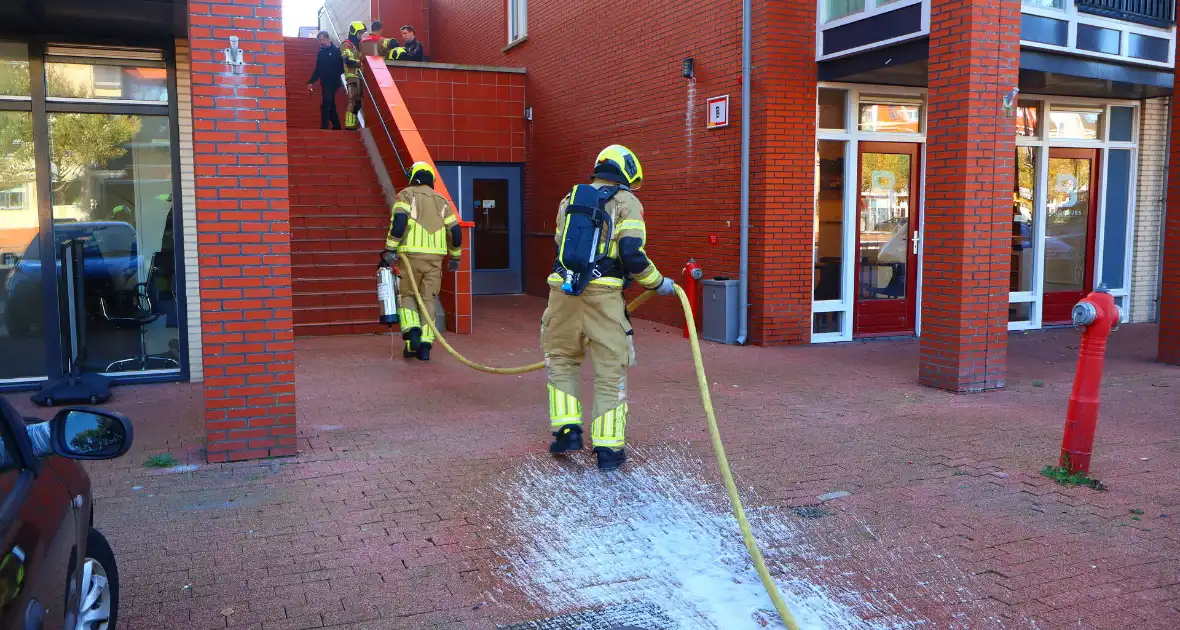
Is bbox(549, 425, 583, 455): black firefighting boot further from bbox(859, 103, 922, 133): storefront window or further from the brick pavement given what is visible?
bbox(859, 103, 922, 133): storefront window

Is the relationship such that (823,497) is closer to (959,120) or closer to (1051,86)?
(959,120)

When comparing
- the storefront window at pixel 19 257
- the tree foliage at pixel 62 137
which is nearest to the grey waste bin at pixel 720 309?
the tree foliage at pixel 62 137

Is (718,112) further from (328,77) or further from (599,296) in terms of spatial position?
(328,77)

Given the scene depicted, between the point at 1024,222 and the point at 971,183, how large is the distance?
4.91 meters

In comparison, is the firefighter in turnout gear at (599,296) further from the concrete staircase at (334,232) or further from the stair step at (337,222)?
the stair step at (337,222)

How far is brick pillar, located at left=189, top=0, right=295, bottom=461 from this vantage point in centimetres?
600

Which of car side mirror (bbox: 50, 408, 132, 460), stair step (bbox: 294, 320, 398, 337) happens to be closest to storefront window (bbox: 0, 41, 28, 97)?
stair step (bbox: 294, 320, 398, 337)

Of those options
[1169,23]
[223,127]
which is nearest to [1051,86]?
[1169,23]

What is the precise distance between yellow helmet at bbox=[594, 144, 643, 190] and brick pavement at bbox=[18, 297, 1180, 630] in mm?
1840

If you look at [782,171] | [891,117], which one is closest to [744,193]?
[782,171]

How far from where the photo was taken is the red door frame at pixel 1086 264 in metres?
13.0

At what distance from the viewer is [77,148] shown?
344 inches

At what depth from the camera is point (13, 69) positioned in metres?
8.44

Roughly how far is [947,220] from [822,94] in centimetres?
339
